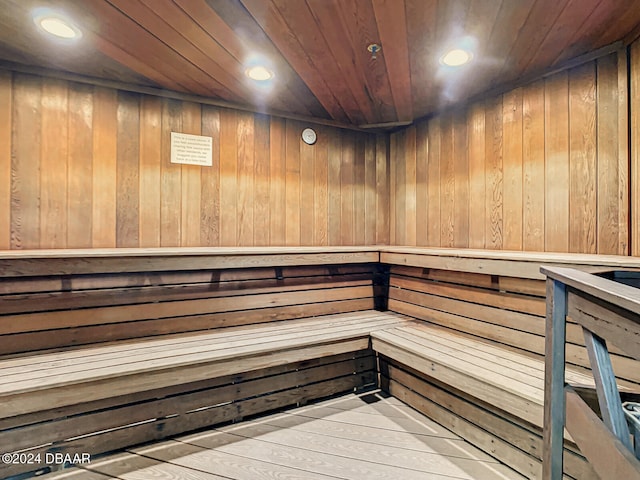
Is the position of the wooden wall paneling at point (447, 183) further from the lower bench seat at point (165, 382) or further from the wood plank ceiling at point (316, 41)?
the lower bench seat at point (165, 382)

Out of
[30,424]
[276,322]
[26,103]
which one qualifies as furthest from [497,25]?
[30,424]

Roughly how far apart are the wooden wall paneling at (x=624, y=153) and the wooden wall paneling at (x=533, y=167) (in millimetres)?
373

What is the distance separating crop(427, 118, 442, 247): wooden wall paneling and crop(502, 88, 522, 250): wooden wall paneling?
546 mm

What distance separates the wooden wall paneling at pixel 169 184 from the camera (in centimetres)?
229

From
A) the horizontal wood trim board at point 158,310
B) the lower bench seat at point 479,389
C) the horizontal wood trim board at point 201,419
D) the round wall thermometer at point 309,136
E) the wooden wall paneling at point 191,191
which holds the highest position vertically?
the round wall thermometer at point 309,136

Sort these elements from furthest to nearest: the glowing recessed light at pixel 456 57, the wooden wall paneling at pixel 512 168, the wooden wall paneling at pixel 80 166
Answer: the wooden wall paneling at pixel 512 168, the wooden wall paneling at pixel 80 166, the glowing recessed light at pixel 456 57

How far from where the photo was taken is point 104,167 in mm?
2125

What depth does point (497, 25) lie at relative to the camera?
60.4 inches

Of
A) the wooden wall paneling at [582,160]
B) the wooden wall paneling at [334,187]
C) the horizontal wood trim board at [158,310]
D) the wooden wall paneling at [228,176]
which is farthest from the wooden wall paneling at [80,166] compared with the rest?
the wooden wall paneling at [582,160]

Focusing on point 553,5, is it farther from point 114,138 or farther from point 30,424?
point 30,424

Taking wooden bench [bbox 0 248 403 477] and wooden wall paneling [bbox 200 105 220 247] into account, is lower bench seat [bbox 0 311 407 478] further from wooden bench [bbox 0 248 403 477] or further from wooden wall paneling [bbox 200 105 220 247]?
wooden wall paneling [bbox 200 105 220 247]

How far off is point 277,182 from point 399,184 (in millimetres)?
1169

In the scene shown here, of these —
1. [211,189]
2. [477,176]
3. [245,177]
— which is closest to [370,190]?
[477,176]

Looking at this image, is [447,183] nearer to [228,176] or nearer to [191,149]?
[228,176]
